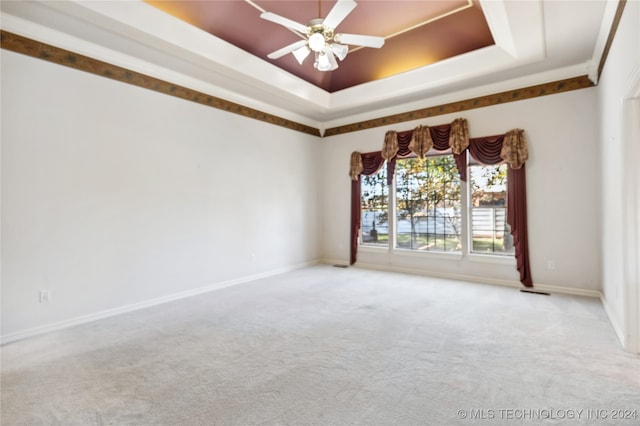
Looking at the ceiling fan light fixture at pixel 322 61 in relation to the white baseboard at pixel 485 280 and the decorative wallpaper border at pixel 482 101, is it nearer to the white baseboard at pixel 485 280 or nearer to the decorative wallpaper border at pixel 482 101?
the decorative wallpaper border at pixel 482 101

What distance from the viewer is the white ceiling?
3.05 metres

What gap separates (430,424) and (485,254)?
396 centimetres

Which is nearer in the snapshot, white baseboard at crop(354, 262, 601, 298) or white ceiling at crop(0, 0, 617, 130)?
white ceiling at crop(0, 0, 617, 130)

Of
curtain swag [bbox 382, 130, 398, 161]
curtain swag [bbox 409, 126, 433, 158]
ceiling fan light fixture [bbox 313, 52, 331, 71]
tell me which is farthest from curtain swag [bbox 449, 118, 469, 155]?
ceiling fan light fixture [bbox 313, 52, 331, 71]

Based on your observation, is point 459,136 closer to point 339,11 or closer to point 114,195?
point 339,11

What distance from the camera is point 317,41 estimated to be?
3123mm

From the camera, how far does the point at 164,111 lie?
4230mm

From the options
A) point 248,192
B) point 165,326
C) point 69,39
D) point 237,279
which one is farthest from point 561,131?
point 69,39

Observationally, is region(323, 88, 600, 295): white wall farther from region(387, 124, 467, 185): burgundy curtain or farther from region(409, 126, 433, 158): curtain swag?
region(409, 126, 433, 158): curtain swag

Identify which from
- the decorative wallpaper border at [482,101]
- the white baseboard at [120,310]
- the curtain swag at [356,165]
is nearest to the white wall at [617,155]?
the decorative wallpaper border at [482,101]

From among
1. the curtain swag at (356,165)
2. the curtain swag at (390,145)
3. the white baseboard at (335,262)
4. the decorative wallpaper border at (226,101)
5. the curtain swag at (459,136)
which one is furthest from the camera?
the white baseboard at (335,262)

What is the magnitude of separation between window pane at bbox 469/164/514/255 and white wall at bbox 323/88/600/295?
0.31 meters

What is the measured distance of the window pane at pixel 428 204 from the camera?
214 inches

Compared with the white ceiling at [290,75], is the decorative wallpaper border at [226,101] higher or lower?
lower
